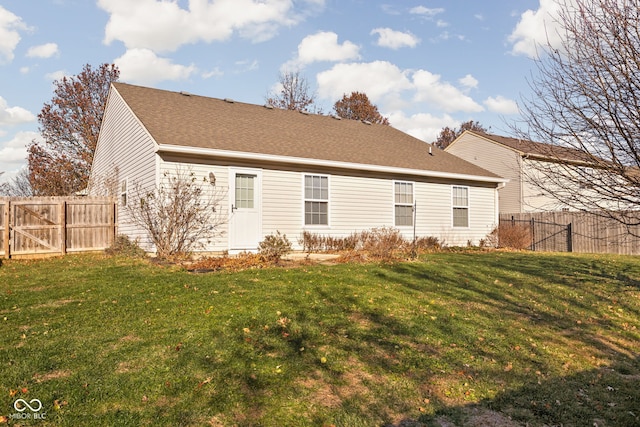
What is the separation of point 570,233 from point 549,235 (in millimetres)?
906

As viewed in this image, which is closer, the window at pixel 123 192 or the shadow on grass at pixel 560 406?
the shadow on grass at pixel 560 406

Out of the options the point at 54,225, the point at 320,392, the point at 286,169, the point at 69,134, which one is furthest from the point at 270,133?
the point at 69,134

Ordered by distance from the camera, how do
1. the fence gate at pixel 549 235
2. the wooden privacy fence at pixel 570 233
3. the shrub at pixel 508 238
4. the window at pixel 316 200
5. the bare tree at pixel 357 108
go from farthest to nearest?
1. the bare tree at pixel 357 108
2. the fence gate at pixel 549 235
3. the wooden privacy fence at pixel 570 233
4. the shrub at pixel 508 238
5. the window at pixel 316 200

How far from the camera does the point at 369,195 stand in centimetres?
1453

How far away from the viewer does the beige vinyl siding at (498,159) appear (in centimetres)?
2262

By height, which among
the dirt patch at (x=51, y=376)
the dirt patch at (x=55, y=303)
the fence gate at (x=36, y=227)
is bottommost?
the dirt patch at (x=51, y=376)

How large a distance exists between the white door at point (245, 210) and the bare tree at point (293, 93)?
22.7m

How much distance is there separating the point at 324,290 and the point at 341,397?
337cm

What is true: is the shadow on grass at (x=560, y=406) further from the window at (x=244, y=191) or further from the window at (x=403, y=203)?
the window at (x=403, y=203)

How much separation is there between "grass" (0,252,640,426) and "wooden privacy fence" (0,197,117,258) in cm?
487

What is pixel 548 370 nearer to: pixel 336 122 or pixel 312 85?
pixel 336 122

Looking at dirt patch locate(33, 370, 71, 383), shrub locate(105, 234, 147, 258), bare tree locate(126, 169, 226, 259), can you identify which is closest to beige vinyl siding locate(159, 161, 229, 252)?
bare tree locate(126, 169, 226, 259)

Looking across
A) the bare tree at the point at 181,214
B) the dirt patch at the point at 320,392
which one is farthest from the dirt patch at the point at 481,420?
the bare tree at the point at 181,214

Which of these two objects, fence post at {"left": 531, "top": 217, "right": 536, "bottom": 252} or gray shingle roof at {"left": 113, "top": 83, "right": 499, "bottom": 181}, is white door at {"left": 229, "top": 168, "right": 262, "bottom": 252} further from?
fence post at {"left": 531, "top": 217, "right": 536, "bottom": 252}
